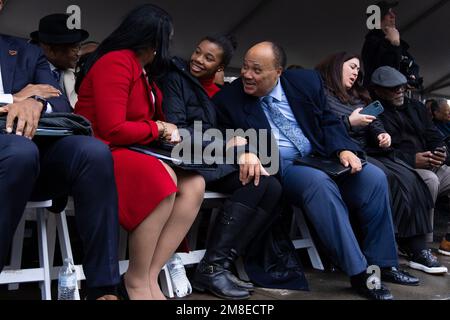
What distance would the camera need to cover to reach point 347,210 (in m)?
2.94

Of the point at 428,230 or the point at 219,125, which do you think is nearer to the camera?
the point at 219,125

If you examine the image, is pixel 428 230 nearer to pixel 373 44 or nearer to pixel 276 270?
pixel 276 270

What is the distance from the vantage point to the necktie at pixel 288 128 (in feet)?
10.5

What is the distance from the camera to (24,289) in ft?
8.91

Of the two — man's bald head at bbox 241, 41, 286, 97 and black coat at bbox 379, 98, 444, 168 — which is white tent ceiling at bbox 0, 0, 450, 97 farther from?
man's bald head at bbox 241, 41, 286, 97

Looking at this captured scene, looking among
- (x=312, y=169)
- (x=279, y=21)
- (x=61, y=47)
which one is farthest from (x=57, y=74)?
(x=279, y=21)

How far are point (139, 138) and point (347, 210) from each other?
1182 millimetres

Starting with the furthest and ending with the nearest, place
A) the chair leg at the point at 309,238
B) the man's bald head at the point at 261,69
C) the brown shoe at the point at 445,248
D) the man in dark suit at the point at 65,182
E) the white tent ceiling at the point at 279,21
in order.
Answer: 1. the white tent ceiling at the point at 279,21
2. the brown shoe at the point at 445,248
3. the chair leg at the point at 309,238
4. the man's bald head at the point at 261,69
5. the man in dark suit at the point at 65,182

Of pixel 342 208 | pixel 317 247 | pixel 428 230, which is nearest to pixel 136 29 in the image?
pixel 342 208

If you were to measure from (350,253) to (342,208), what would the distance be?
0.73 ft

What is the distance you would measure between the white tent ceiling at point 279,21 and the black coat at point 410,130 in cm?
238

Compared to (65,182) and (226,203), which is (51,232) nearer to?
(65,182)

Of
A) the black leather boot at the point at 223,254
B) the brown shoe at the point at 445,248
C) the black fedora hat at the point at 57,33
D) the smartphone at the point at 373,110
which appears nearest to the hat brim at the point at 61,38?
the black fedora hat at the point at 57,33

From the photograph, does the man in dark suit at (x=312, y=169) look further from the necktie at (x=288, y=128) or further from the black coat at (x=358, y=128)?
the black coat at (x=358, y=128)
